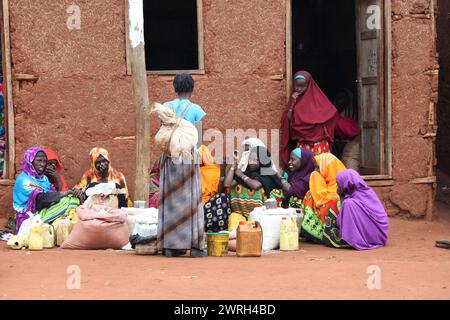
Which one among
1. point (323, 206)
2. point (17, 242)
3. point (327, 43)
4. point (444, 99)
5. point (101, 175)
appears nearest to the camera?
point (17, 242)

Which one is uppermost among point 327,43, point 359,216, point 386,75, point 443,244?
point 327,43

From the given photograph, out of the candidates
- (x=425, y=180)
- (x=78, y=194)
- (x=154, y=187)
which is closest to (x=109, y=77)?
(x=154, y=187)

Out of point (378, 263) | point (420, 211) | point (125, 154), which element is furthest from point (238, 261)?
point (420, 211)

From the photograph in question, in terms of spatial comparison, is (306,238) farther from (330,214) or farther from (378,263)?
(378,263)

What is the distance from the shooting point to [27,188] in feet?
32.7

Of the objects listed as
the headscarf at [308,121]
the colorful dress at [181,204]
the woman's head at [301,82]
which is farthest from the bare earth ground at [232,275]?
the woman's head at [301,82]

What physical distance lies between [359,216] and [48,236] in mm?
2935

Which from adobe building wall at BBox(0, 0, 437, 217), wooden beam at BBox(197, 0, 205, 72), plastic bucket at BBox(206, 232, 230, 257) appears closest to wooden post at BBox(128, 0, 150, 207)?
adobe building wall at BBox(0, 0, 437, 217)

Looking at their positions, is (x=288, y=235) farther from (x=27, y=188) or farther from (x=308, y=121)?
Result: (x=27, y=188)

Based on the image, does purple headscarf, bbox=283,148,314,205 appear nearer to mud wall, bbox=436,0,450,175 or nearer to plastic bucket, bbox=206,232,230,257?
plastic bucket, bbox=206,232,230,257

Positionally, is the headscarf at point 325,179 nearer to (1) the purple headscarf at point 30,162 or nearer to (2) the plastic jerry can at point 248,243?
(2) the plastic jerry can at point 248,243

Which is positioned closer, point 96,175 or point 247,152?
point 247,152

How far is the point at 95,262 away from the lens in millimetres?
8180

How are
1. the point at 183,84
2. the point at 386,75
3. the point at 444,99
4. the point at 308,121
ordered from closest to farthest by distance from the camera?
the point at 183,84 < the point at 308,121 < the point at 386,75 < the point at 444,99
